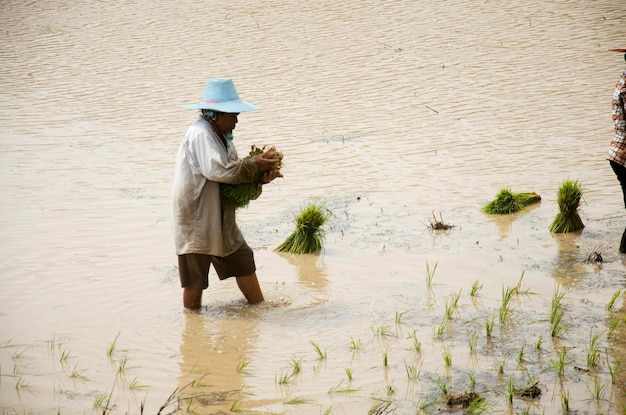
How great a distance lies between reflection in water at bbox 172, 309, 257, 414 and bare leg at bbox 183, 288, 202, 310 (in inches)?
2.1

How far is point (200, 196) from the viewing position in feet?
17.2

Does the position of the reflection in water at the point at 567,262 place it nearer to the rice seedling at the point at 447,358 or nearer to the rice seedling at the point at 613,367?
the rice seedling at the point at 613,367

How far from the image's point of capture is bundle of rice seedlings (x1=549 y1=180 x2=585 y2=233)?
6.82 m

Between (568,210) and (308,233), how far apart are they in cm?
212

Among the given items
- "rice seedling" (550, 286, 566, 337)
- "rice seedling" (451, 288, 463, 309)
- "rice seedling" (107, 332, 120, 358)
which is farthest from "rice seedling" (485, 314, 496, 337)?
"rice seedling" (107, 332, 120, 358)

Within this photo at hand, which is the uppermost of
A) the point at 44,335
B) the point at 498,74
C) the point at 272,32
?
the point at 272,32

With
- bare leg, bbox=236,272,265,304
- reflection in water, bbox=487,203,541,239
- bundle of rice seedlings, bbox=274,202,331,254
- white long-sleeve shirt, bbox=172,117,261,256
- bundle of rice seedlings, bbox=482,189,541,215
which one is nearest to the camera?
white long-sleeve shirt, bbox=172,117,261,256

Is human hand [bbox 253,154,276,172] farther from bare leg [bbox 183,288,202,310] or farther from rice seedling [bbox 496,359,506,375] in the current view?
rice seedling [bbox 496,359,506,375]

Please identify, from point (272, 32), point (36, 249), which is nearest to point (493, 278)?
point (36, 249)

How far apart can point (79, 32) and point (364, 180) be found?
957 cm

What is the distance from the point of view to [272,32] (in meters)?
15.4

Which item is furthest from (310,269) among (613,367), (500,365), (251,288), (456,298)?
(613,367)

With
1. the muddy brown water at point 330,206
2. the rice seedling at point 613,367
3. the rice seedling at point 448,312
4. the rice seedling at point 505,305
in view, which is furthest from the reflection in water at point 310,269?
the rice seedling at point 613,367

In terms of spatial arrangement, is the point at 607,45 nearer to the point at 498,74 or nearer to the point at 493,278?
the point at 498,74
